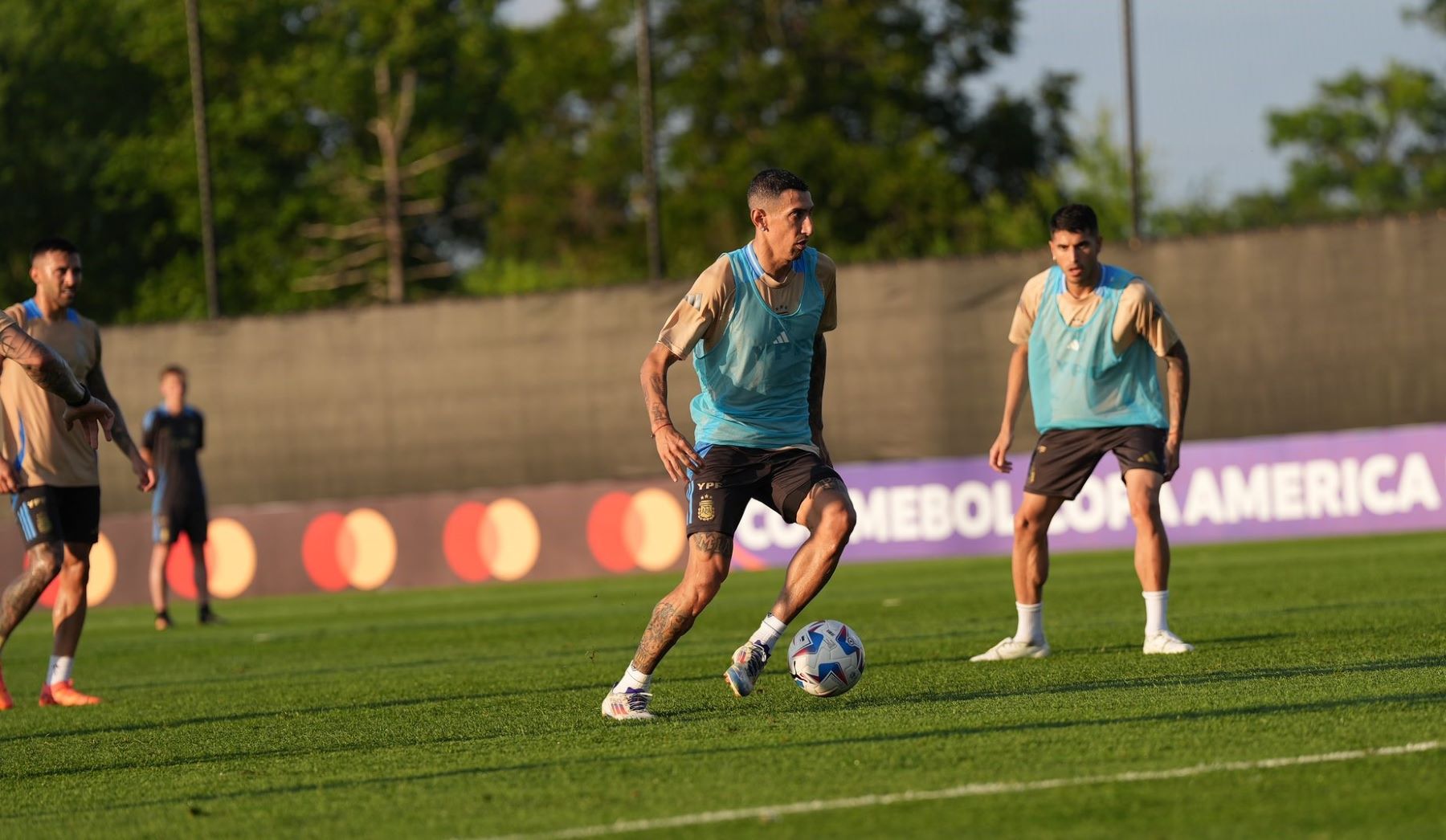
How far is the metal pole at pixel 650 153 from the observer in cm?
2261

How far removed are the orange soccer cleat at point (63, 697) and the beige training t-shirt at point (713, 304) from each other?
4.21 meters

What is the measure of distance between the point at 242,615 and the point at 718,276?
1154 centimetres

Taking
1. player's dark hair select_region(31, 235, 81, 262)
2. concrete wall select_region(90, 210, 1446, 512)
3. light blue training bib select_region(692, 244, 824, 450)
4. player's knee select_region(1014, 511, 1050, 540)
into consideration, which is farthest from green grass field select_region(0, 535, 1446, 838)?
concrete wall select_region(90, 210, 1446, 512)

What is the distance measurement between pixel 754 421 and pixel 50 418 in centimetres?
418

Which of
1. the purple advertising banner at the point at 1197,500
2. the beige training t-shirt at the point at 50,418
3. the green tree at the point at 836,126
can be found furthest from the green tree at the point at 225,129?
the beige training t-shirt at the point at 50,418

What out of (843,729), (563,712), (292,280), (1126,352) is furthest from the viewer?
(292,280)

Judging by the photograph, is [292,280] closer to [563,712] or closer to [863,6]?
[863,6]

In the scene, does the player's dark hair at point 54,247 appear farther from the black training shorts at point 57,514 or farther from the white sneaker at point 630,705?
the white sneaker at point 630,705

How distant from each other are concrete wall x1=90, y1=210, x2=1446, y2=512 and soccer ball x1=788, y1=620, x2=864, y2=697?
1229 centimetres

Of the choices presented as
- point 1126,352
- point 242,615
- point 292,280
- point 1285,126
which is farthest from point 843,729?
point 1285,126

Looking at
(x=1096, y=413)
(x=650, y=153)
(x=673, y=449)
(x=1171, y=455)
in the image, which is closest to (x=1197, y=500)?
(x=650, y=153)

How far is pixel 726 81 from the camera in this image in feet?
153

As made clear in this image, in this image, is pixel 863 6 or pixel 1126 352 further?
pixel 863 6

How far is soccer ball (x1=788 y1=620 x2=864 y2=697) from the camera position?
Answer: 303 inches
